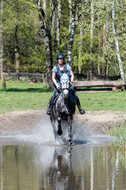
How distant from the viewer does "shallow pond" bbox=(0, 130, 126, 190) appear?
732 cm

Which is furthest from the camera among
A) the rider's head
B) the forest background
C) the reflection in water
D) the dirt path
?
the forest background

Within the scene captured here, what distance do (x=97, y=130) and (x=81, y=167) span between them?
6.35 m

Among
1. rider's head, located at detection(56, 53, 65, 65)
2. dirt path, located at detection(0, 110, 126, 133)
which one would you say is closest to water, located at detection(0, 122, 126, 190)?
dirt path, located at detection(0, 110, 126, 133)

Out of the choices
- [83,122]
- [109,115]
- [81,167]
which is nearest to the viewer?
[81,167]

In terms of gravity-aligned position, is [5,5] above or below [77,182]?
above

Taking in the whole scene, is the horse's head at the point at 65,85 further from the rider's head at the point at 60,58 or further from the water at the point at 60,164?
the water at the point at 60,164

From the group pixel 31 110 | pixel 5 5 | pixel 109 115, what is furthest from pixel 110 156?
pixel 5 5

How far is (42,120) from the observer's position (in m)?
17.1

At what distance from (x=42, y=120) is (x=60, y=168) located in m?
8.09

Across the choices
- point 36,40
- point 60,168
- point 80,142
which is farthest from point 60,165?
point 36,40

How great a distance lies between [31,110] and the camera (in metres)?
19.5

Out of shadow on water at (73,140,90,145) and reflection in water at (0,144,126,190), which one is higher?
reflection in water at (0,144,126,190)

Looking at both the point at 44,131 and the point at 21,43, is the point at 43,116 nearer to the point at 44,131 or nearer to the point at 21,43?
the point at 44,131

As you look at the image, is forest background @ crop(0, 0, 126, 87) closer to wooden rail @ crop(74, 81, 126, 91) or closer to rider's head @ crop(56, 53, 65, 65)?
wooden rail @ crop(74, 81, 126, 91)
